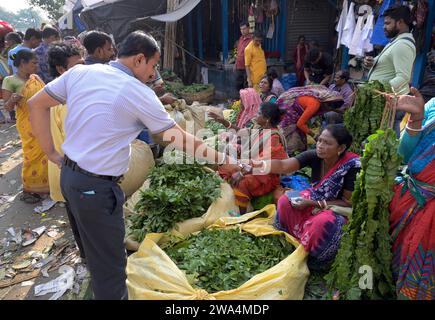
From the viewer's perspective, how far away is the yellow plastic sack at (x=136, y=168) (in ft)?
13.1

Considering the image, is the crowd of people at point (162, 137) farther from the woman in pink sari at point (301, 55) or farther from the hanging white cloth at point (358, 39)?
the woman in pink sari at point (301, 55)

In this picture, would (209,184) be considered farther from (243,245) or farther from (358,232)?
(358,232)

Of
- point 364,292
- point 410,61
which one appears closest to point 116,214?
point 364,292

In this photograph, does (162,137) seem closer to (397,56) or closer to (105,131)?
(105,131)

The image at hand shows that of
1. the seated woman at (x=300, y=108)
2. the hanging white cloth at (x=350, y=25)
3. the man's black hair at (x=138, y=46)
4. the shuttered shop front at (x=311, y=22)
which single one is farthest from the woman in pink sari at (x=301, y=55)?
the man's black hair at (x=138, y=46)

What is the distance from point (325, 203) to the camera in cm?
266

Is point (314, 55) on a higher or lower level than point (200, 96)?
higher

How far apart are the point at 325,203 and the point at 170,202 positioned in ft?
4.38

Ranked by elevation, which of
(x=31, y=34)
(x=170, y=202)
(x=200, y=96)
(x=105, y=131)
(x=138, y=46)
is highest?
(x=138, y=46)

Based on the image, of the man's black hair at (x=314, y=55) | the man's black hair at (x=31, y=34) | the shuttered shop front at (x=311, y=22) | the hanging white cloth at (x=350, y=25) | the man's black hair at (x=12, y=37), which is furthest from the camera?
the shuttered shop front at (x=311, y=22)

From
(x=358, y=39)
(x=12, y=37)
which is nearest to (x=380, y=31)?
(x=358, y=39)

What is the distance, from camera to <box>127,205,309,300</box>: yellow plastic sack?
7.49 feet

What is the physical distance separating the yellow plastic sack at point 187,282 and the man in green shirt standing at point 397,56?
1.73 metres

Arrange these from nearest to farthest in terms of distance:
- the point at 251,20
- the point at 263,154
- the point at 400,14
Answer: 1. the point at 400,14
2. the point at 263,154
3. the point at 251,20
